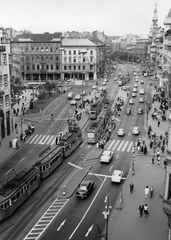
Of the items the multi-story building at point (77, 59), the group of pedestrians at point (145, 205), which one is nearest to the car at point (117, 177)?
the group of pedestrians at point (145, 205)

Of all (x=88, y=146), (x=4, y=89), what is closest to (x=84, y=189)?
(x=88, y=146)

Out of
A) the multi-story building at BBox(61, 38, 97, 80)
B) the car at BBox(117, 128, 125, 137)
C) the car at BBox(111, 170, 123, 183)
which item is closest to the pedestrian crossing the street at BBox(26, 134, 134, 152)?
the car at BBox(117, 128, 125, 137)

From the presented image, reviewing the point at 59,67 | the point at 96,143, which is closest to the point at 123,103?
the point at 96,143

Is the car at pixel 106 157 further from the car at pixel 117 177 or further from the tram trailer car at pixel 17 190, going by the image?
the tram trailer car at pixel 17 190

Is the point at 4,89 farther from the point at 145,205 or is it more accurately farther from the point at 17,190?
the point at 145,205

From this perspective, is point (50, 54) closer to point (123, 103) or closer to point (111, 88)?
point (111, 88)

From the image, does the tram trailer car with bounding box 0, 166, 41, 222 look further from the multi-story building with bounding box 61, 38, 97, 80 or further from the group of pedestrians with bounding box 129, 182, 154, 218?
the multi-story building with bounding box 61, 38, 97, 80
